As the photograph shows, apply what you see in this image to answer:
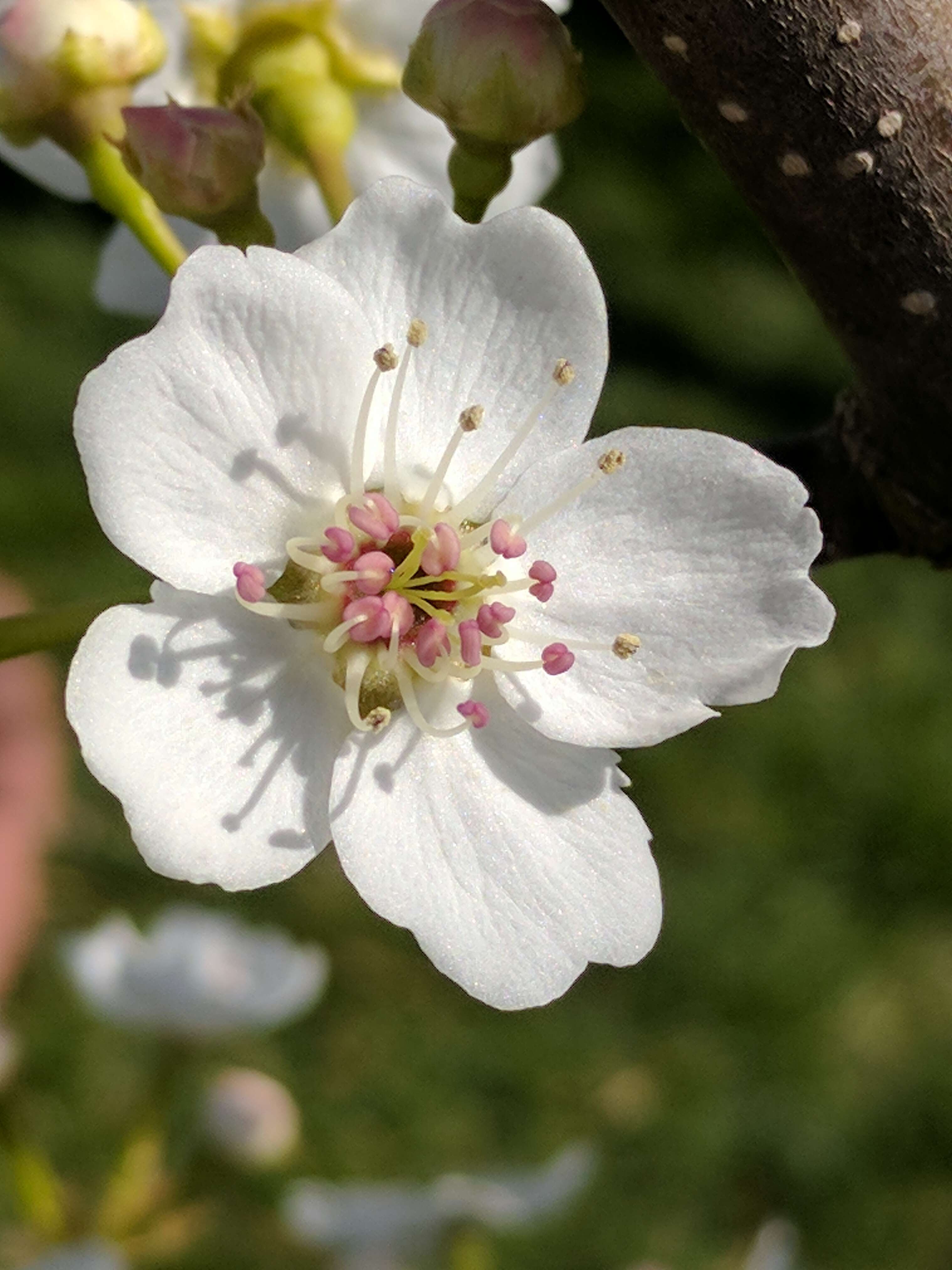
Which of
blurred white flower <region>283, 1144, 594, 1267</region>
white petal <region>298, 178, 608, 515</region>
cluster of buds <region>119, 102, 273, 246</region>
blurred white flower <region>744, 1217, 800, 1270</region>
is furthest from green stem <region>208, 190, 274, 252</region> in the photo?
blurred white flower <region>744, 1217, 800, 1270</region>

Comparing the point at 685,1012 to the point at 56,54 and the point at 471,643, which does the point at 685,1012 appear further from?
the point at 56,54

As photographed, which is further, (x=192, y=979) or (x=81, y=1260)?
(x=192, y=979)

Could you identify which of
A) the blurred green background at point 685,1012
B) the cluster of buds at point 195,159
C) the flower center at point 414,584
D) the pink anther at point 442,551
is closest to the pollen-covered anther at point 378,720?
the flower center at point 414,584

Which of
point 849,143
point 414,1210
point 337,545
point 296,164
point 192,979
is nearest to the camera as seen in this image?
point 849,143

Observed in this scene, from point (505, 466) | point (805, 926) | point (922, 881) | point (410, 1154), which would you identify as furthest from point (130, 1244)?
point (922, 881)

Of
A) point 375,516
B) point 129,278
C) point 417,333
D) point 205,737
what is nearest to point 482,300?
point 417,333

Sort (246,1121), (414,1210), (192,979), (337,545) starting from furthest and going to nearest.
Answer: (246,1121) < (192,979) < (414,1210) < (337,545)

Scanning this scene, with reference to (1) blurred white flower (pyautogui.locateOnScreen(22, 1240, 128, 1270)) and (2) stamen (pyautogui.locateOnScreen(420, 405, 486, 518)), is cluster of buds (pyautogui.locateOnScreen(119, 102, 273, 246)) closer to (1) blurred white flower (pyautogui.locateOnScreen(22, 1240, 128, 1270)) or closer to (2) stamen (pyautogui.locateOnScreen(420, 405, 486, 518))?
(2) stamen (pyautogui.locateOnScreen(420, 405, 486, 518))

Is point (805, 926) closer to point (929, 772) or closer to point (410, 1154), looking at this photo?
point (929, 772)
